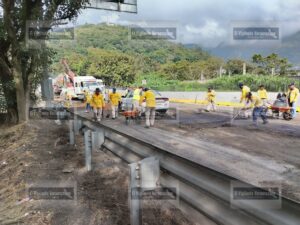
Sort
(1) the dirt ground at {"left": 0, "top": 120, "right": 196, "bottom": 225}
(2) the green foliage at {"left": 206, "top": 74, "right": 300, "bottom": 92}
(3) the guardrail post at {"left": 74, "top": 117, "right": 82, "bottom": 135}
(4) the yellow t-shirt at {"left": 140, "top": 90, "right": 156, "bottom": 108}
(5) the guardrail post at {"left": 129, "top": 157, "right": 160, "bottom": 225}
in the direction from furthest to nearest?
(2) the green foliage at {"left": 206, "top": 74, "right": 300, "bottom": 92}
(4) the yellow t-shirt at {"left": 140, "top": 90, "right": 156, "bottom": 108}
(3) the guardrail post at {"left": 74, "top": 117, "right": 82, "bottom": 135}
(1) the dirt ground at {"left": 0, "top": 120, "right": 196, "bottom": 225}
(5) the guardrail post at {"left": 129, "top": 157, "right": 160, "bottom": 225}

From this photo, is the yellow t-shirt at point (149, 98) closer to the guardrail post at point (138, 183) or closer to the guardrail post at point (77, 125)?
the guardrail post at point (77, 125)

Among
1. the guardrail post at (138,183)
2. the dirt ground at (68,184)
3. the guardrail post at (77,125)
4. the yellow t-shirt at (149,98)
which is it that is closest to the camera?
→ the guardrail post at (138,183)

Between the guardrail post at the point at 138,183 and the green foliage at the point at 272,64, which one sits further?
the green foliage at the point at 272,64

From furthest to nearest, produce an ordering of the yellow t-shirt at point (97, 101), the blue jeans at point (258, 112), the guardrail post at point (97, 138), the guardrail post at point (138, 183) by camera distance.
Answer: the yellow t-shirt at point (97, 101)
the blue jeans at point (258, 112)
the guardrail post at point (97, 138)
the guardrail post at point (138, 183)

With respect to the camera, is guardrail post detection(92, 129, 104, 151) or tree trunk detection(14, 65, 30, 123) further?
tree trunk detection(14, 65, 30, 123)

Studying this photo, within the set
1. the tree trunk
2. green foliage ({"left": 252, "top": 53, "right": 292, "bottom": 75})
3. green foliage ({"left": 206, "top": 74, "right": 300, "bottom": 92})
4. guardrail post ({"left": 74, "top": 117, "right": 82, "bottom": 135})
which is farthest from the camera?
green foliage ({"left": 252, "top": 53, "right": 292, "bottom": 75})

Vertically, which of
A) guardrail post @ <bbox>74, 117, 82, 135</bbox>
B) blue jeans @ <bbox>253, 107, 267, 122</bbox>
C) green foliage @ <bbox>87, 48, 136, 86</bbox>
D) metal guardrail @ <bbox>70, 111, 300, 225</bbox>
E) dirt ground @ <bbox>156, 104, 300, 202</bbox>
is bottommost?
Result: dirt ground @ <bbox>156, 104, 300, 202</bbox>

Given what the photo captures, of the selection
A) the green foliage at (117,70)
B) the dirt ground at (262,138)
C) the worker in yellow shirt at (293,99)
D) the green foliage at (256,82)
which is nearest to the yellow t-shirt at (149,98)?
the dirt ground at (262,138)

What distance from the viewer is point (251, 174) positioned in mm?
7176

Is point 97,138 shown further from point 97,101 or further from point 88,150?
point 97,101

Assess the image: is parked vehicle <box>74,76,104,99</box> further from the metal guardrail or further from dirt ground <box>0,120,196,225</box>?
the metal guardrail

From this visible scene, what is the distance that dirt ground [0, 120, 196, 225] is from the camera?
17.4ft

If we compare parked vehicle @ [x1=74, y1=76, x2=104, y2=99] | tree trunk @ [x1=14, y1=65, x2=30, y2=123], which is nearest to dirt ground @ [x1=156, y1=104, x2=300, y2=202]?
tree trunk @ [x1=14, y1=65, x2=30, y2=123]

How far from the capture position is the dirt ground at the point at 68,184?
17.4ft
